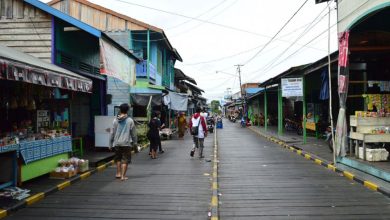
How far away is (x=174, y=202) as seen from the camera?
24.7ft

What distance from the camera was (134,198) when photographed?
7918 mm

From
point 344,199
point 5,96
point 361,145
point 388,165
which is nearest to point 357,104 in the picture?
point 361,145

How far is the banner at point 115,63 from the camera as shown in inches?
490

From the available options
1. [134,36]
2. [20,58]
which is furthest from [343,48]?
[134,36]

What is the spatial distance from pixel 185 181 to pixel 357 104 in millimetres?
9061

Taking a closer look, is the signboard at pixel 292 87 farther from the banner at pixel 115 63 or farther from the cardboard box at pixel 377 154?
the cardboard box at pixel 377 154

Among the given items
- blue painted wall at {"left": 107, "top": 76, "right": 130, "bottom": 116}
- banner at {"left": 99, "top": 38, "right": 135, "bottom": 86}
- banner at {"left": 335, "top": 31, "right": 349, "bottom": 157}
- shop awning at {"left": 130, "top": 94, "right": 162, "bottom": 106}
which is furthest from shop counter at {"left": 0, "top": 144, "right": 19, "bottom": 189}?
blue painted wall at {"left": 107, "top": 76, "right": 130, "bottom": 116}

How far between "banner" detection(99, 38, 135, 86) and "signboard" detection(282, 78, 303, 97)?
774cm

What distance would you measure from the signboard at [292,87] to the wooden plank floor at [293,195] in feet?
24.6

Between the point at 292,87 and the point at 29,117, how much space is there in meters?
13.0

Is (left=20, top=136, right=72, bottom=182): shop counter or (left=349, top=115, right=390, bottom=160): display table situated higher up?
(left=349, top=115, right=390, bottom=160): display table

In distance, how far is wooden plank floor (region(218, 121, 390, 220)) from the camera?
6.72 m

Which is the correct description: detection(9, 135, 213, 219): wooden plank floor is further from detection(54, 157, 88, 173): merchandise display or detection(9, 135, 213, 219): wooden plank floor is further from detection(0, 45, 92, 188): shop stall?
detection(0, 45, 92, 188): shop stall

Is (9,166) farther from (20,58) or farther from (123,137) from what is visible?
(123,137)
